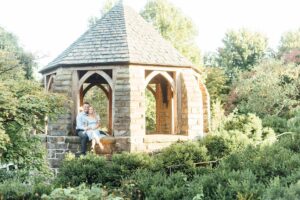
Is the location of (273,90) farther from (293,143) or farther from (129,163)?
(293,143)

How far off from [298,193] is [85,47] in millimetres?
10112

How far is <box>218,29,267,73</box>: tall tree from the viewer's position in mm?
35500

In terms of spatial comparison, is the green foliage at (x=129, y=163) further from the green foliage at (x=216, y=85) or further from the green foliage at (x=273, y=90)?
the green foliage at (x=216, y=85)

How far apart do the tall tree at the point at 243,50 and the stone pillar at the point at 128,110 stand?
23.1 meters

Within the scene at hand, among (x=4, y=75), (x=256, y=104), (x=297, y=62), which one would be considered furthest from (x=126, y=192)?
(x=297, y=62)

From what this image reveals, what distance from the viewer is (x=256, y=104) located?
2278 centimetres

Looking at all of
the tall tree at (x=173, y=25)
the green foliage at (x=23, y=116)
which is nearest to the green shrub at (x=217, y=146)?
the green foliage at (x=23, y=116)

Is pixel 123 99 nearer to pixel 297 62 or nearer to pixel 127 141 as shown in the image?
pixel 127 141

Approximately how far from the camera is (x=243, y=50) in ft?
117

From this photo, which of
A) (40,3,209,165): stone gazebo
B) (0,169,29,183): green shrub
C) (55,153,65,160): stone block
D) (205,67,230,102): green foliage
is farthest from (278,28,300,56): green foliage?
(0,169,29,183): green shrub

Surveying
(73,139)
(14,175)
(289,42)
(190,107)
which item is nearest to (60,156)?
(73,139)

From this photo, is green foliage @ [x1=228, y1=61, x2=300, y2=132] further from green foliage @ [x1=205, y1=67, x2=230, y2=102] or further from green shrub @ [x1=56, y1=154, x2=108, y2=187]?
green shrub @ [x1=56, y1=154, x2=108, y2=187]

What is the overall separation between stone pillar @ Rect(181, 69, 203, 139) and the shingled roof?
0.56m

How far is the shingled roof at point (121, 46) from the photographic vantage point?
13.3 metres
